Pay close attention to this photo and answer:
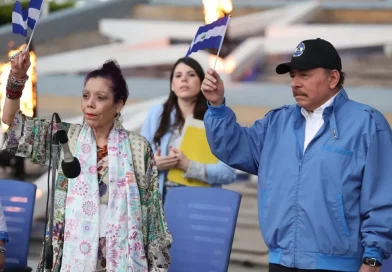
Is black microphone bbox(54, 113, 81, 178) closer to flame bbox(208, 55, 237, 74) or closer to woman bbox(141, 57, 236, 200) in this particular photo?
woman bbox(141, 57, 236, 200)

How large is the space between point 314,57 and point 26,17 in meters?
1.36

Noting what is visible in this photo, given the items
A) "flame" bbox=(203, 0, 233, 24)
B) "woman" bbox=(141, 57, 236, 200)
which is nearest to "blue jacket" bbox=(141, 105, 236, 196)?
"woman" bbox=(141, 57, 236, 200)

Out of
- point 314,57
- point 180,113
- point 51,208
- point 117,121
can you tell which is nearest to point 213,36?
point 314,57

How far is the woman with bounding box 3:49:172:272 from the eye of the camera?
13.9ft

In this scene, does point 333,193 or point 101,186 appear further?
point 101,186

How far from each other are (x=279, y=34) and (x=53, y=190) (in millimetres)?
12105

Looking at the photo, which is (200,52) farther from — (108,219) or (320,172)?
(320,172)

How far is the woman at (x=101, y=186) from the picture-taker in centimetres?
423

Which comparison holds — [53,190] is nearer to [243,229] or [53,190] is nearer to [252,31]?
[243,229]

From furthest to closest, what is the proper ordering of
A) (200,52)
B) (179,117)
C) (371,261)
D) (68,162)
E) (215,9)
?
1. (215,9)
2. (200,52)
3. (179,117)
4. (371,261)
5. (68,162)

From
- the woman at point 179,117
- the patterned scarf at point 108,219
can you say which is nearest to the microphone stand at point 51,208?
the patterned scarf at point 108,219

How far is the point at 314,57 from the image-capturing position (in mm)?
4254

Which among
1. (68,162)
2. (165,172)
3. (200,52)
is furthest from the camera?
(200,52)

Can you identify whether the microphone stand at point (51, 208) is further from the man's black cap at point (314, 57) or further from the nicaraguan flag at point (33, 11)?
the man's black cap at point (314, 57)
